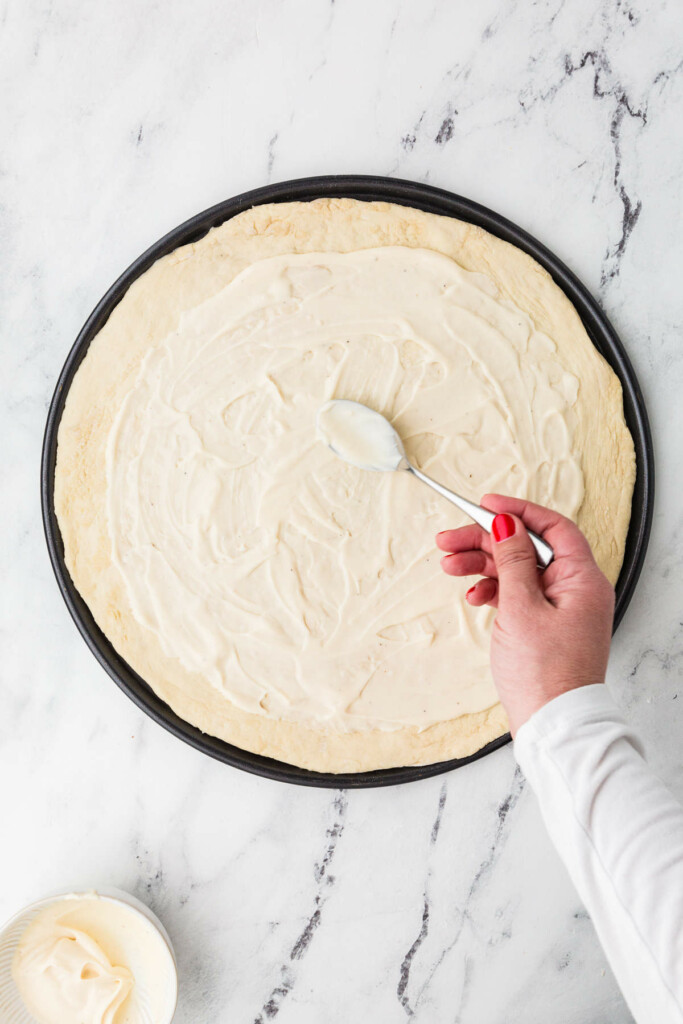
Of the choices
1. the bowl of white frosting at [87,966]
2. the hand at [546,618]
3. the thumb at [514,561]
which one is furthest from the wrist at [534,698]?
the bowl of white frosting at [87,966]

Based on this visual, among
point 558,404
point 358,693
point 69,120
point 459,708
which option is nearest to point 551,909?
point 459,708

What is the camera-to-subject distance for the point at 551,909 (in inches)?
47.9

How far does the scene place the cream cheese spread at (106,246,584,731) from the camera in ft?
3.57

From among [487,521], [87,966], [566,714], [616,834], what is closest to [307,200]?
[487,521]

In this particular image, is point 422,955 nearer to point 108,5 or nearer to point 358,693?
point 358,693

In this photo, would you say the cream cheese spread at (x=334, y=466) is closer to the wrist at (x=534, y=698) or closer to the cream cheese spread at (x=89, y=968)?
the wrist at (x=534, y=698)

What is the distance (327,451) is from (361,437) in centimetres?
6

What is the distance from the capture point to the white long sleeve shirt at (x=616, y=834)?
769mm

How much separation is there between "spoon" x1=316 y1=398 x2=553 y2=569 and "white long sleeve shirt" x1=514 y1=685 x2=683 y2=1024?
39 centimetres

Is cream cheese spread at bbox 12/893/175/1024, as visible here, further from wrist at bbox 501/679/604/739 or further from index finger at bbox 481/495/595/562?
index finger at bbox 481/495/595/562

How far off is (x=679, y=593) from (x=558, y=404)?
40 cm

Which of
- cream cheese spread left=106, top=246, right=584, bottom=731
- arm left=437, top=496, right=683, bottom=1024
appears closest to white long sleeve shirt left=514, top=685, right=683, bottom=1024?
arm left=437, top=496, right=683, bottom=1024

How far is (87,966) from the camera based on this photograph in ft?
3.84

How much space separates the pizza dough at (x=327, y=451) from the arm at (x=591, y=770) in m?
0.24
